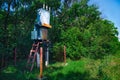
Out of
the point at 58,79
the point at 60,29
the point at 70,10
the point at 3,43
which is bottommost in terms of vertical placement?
the point at 58,79

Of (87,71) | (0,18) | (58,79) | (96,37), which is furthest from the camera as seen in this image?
(96,37)

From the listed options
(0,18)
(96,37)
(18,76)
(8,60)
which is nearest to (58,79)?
(18,76)

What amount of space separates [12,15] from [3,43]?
99.0 inches

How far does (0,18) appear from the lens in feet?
56.1

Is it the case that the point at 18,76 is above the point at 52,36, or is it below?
below

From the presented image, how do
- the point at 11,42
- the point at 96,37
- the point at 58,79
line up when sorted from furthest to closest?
the point at 96,37 → the point at 11,42 → the point at 58,79

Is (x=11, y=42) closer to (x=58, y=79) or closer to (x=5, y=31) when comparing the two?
(x=5, y=31)

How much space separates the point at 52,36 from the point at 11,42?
13.3ft

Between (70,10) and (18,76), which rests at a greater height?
(70,10)

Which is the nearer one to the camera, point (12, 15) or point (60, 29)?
point (12, 15)

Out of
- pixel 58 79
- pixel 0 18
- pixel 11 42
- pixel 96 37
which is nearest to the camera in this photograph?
pixel 58 79

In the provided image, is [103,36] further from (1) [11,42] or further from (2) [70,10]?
(1) [11,42]

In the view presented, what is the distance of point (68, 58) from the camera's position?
21.8 m

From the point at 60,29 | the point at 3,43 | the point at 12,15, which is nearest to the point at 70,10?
the point at 60,29
